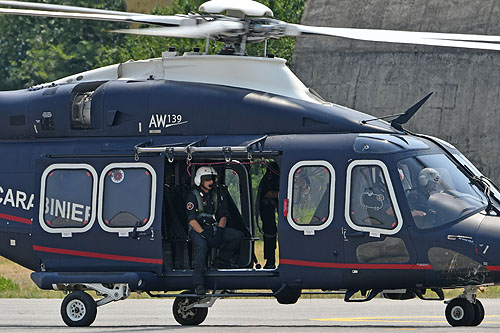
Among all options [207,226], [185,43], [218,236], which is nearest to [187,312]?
[218,236]

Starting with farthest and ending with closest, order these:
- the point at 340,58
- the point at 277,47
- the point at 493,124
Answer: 1. the point at 277,47
2. the point at 340,58
3. the point at 493,124

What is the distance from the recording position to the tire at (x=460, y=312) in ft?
45.0

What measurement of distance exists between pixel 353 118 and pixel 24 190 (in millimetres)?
4794

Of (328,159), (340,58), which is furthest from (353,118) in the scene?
(340,58)

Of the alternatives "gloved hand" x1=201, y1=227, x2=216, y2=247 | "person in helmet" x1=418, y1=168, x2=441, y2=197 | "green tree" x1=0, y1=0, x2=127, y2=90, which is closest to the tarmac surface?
"gloved hand" x1=201, y1=227, x2=216, y2=247

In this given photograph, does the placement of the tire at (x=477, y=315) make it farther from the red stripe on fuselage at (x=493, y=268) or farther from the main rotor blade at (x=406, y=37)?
the main rotor blade at (x=406, y=37)

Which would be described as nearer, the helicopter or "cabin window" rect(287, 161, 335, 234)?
the helicopter

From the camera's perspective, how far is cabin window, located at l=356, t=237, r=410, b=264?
44.1ft

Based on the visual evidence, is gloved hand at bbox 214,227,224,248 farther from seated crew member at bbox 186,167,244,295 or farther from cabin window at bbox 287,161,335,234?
cabin window at bbox 287,161,335,234

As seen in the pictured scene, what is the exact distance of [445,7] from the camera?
30.7 metres

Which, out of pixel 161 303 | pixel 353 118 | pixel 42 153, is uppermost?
pixel 353 118

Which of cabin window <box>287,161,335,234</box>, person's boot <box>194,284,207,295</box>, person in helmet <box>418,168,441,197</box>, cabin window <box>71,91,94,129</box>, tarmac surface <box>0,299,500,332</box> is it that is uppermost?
cabin window <box>71,91,94,129</box>

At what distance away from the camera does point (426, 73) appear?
102ft

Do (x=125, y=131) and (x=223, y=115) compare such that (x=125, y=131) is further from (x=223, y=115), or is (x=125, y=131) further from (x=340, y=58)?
(x=340, y=58)
